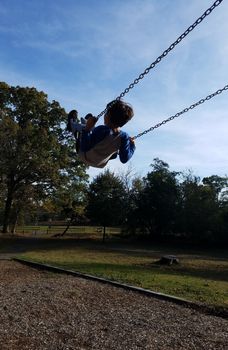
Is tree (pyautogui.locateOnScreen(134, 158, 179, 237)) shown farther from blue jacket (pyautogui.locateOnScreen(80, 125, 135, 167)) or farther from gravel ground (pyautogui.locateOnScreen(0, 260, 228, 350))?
blue jacket (pyautogui.locateOnScreen(80, 125, 135, 167))

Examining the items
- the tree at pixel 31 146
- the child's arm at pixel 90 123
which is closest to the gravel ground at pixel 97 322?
the child's arm at pixel 90 123

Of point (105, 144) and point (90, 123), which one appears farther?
point (105, 144)

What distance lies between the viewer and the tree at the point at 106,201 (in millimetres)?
38469

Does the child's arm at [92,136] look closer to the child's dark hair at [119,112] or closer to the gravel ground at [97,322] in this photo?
the child's dark hair at [119,112]

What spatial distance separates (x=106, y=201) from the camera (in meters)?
39.0

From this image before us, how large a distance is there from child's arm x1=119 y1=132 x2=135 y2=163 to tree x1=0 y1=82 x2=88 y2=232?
31.0 metres

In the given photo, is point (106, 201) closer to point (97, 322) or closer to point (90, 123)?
point (97, 322)

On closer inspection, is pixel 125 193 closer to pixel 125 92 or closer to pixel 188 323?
pixel 188 323

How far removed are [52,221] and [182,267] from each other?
70658 millimetres

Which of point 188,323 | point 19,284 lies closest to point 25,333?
point 188,323

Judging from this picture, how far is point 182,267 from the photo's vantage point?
819 inches

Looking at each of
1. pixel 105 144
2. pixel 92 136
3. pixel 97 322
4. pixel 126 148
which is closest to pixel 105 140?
pixel 105 144

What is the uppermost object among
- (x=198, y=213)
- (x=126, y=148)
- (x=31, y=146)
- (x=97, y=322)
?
(x=31, y=146)

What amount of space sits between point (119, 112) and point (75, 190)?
36.3 meters
